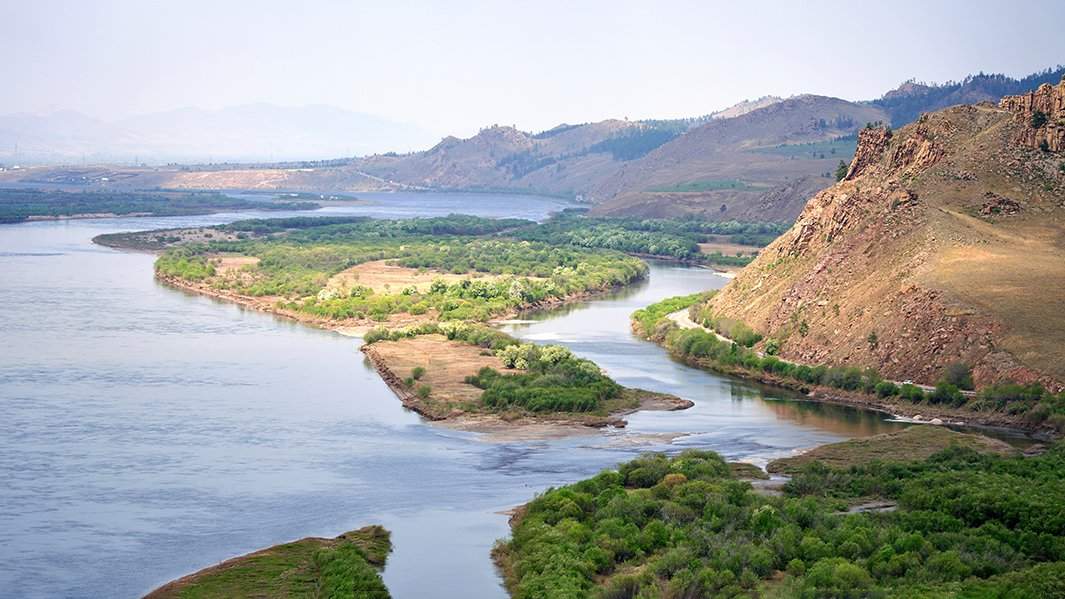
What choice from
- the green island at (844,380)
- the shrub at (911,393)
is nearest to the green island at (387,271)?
the green island at (844,380)

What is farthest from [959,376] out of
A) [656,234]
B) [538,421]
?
[656,234]

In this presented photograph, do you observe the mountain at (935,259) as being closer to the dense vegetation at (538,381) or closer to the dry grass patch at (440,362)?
the dense vegetation at (538,381)

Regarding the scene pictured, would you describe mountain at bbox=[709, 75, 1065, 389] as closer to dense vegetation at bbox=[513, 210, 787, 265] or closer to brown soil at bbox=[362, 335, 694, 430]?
brown soil at bbox=[362, 335, 694, 430]

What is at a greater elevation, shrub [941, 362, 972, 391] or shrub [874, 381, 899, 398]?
shrub [941, 362, 972, 391]

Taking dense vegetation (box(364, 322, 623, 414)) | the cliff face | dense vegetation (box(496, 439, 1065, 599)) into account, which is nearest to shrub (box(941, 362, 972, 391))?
dense vegetation (box(364, 322, 623, 414))

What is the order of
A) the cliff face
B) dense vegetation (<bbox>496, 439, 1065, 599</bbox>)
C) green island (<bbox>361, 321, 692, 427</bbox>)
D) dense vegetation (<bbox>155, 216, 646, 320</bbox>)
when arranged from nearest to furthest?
dense vegetation (<bbox>496, 439, 1065, 599</bbox>) → green island (<bbox>361, 321, 692, 427</bbox>) → the cliff face → dense vegetation (<bbox>155, 216, 646, 320</bbox>)

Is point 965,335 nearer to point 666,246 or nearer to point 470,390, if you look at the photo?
point 470,390

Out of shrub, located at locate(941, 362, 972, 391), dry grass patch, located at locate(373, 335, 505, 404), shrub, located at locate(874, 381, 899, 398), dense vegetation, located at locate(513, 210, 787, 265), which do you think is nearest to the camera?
shrub, located at locate(941, 362, 972, 391)
